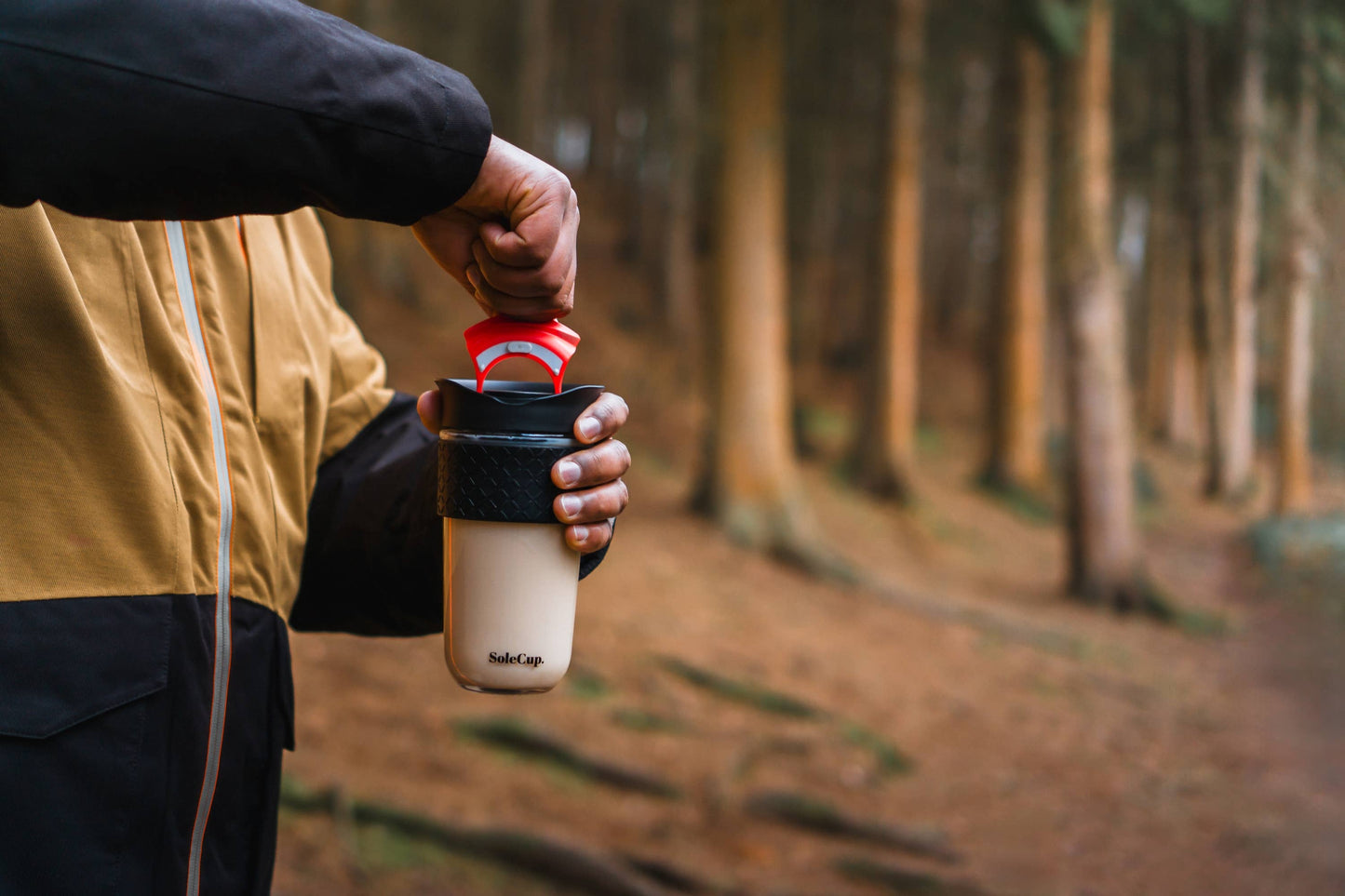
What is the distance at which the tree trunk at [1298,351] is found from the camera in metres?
13.9

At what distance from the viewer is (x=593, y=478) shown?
141 cm

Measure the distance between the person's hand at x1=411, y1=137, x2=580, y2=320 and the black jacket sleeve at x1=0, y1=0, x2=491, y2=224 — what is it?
0.07 m

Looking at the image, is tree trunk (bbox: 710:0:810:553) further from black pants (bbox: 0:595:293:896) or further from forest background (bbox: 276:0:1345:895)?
black pants (bbox: 0:595:293:896)

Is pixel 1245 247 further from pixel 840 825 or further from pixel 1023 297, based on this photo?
pixel 840 825

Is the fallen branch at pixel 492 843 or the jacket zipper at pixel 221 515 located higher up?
the jacket zipper at pixel 221 515

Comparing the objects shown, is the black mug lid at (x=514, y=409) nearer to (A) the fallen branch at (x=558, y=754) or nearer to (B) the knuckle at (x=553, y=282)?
(B) the knuckle at (x=553, y=282)

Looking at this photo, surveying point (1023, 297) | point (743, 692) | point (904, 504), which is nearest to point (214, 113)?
point (743, 692)

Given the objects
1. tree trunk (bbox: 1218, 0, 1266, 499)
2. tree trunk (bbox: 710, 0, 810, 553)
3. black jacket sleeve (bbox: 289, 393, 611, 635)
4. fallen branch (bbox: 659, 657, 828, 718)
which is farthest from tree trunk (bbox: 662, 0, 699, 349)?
black jacket sleeve (bbox: 289, 393, 611, 635)

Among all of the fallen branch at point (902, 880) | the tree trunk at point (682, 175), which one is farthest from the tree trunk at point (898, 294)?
the fallen branch at point (902, 880)

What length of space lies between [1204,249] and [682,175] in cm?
853

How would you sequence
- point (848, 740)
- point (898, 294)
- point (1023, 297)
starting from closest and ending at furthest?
1. point (848, 740)
2. point (898, 294)
3. point (1023, 297)

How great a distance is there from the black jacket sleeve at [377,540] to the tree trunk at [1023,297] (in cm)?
1546

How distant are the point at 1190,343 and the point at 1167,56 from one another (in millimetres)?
7377

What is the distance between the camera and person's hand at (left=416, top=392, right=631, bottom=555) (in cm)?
138
